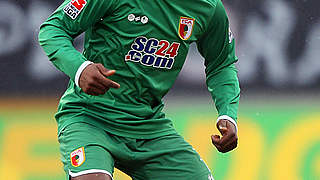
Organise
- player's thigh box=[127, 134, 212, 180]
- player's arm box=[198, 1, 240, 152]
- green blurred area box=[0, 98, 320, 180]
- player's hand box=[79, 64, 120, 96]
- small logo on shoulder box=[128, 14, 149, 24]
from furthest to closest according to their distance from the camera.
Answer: green blurred area box=[0, 98, 320, 180] → player's arm box=[198, 1, 240, 152] → player's thigh box=[127, 134, 212, 180] → small logo on shoulder box=[128, 14, 149, 24] → player's hand box=[79, 64, 120, 96]

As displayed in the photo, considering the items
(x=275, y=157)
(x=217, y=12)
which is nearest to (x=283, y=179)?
(x=275, y=157)

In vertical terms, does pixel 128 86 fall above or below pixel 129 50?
below

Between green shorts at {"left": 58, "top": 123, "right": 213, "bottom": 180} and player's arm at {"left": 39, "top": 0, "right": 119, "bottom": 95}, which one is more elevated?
player's arm at {"left": 39, "top": 0, "right": 119, "bottom": 95}

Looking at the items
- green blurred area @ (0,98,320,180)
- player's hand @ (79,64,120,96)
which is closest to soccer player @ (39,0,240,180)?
player's hand @ (79,64,120,96)

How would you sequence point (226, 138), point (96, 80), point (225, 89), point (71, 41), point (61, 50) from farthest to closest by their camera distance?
point (225, 89)
point (226, 138)
point (71, 41)
point (61, 50)
point (96, 80)

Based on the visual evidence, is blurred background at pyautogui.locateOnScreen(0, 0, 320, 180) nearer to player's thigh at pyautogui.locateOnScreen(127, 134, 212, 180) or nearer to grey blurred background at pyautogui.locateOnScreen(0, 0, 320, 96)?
grey blurred background at pyautogui.locateOnScreen(0, 0, 320, 96)

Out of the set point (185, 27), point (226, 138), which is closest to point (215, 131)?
point (226, 138)

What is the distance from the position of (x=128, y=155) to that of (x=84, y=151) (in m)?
0.32

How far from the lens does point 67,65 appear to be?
341 cm

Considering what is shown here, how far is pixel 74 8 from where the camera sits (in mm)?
3578

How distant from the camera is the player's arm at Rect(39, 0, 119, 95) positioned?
325cm

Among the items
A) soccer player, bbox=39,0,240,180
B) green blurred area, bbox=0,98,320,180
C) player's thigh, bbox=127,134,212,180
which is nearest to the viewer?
soccer player, bbox=39,0,240,180

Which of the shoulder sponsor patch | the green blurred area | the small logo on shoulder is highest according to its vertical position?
the shoulder sponsor patch

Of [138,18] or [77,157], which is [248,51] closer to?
[138,18]
